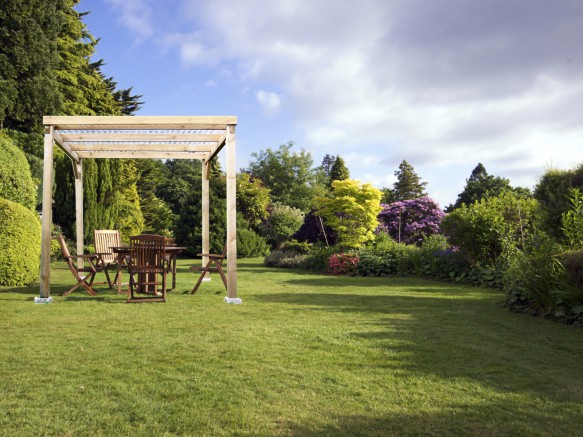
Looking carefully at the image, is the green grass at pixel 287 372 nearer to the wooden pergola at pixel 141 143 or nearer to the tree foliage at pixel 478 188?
the wooden pergola at pixel 141 143

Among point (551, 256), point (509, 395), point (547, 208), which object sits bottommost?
point (509, 395)

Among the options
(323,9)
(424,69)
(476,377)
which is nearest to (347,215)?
(424,69)

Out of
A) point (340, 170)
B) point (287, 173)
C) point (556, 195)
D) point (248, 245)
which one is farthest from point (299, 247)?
point (287, 173)

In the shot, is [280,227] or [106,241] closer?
[106,241]

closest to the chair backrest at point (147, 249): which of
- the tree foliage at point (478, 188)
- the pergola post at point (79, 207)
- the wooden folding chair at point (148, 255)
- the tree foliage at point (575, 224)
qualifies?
the wooden folding chair at point (148, 255)

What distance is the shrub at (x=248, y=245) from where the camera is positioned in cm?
2045

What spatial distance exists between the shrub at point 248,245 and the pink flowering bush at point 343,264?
777cm

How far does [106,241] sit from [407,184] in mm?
36456

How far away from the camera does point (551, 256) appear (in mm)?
6355

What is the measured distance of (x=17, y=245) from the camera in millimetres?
8727

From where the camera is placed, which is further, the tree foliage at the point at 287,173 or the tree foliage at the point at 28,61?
the tree foliage at the point at 287,173

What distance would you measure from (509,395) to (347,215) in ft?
38.3

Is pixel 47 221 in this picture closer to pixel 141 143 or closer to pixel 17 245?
pixel 17 245

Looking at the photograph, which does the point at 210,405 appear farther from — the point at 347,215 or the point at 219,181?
the point at 219,181
